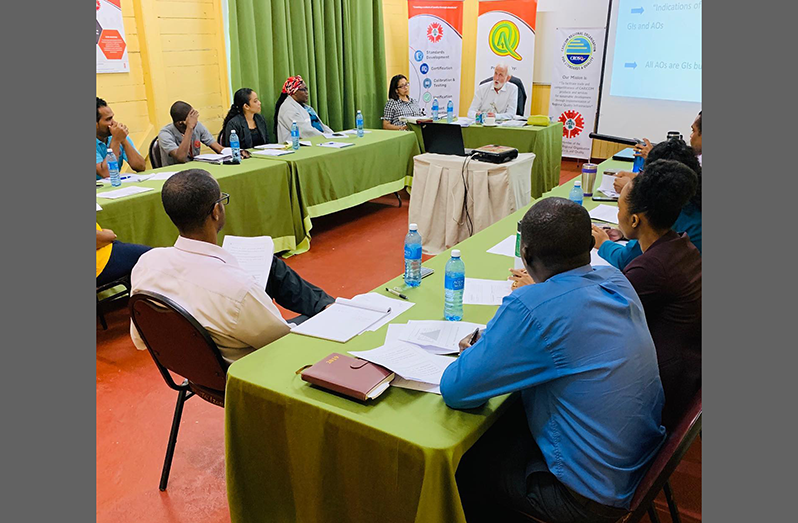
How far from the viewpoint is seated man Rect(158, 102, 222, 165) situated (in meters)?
4.30

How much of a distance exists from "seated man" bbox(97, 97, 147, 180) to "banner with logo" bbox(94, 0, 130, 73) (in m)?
0.97

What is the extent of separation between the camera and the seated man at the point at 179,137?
4.30m

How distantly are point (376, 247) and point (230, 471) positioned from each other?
3.06m

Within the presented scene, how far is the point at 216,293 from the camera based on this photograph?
5.30 feet

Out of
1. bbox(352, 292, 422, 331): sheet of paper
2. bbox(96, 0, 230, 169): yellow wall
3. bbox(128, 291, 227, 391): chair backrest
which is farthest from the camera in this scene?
bbox(96, 0, 230, 169): yellow wall

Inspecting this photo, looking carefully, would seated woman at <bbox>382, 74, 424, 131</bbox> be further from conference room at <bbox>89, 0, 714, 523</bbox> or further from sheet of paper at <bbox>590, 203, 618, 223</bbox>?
sheet of paper at <bbox>590, 203, 618, 223</bbox>

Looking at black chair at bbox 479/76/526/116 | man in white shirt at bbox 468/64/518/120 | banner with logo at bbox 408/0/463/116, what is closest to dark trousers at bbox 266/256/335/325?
man in white shirt at bbox 468/64/518/120

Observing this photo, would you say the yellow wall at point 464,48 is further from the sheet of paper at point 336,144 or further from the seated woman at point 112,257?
the seated woman at point 112,257

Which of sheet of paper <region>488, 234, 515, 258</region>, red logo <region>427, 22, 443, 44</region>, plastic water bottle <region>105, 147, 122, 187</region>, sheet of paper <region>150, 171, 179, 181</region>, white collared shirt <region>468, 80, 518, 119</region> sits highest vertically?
red logo <region>427, 22, 443, 44</region>

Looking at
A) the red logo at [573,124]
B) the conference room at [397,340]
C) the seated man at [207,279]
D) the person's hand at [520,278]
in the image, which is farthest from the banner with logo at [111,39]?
the red logo at [573,124]

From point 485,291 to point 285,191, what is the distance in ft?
8.50

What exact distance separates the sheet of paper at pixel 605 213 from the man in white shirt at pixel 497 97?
3.67 m

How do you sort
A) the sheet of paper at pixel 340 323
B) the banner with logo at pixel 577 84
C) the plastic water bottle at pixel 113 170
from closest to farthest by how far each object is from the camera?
1. the sheet of paper at pixel 340 323
2. the plastic water bottle at pixel 113 170
3. the banner with logo at pixel 577 84

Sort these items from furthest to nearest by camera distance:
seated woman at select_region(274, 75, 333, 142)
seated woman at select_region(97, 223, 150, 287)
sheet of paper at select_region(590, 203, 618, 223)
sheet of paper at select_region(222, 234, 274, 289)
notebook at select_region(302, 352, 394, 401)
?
seated woman at select_region(274, 75, 333, 142) → seated woman at select_region(97, 223, 150, 287) → sheet of paper at select_region(590, 203, 618, 223) → sheet of paper at select_region(222, 234, 274, 289) → notebook at select_region(302, 352, 394, 401)
